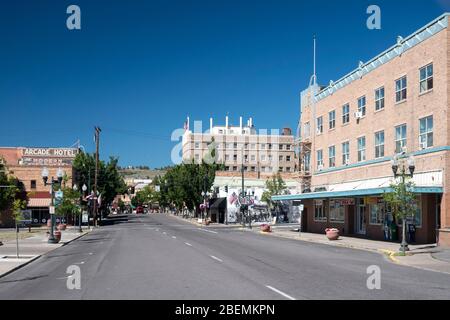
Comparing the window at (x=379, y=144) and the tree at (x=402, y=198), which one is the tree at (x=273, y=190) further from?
the tree at (x=402, y=198)

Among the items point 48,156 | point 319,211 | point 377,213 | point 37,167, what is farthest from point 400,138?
point 48,156

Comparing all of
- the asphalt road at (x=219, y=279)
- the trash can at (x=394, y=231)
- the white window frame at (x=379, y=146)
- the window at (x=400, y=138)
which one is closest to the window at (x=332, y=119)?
the white window frame at (x=379, y=146)

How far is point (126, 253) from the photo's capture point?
86.1 feet

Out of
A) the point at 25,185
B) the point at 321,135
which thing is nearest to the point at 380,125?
the point at 321,135

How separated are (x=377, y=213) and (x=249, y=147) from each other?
101866 mm

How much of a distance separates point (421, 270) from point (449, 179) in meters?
12.0

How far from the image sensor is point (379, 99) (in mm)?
40031

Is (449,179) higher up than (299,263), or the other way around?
(449,179)

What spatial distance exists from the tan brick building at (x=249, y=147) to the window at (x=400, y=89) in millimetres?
99134

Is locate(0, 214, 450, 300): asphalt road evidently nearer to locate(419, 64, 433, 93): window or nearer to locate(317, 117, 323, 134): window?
locate(419, 64, 433, 93): window

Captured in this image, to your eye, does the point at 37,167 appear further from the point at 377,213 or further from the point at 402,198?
the point at 402,198

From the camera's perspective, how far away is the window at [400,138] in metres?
36.3

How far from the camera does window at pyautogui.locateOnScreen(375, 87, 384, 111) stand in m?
39.6

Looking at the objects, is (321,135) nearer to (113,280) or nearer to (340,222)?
(340,222)
